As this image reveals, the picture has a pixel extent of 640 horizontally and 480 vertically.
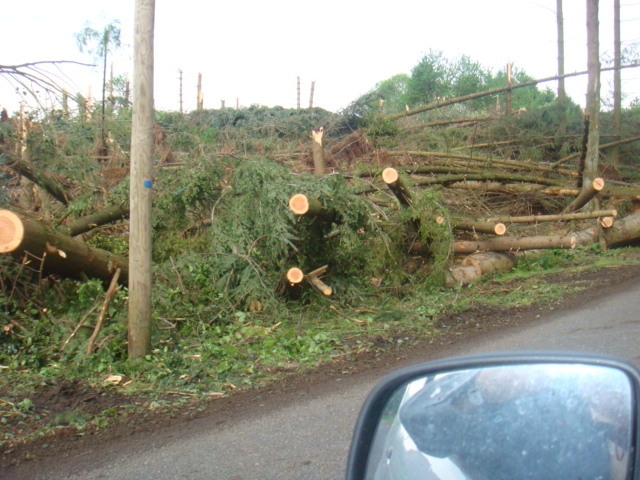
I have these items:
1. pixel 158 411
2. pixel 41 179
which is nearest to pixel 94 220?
pixel 41 179

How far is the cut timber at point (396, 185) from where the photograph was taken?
9.27m

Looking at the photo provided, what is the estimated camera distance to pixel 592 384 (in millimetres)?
1824

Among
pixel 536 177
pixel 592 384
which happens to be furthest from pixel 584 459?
pixel 536 177

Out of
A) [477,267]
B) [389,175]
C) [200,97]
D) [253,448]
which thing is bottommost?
[253,448]

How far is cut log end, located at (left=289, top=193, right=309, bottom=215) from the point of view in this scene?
8000mm

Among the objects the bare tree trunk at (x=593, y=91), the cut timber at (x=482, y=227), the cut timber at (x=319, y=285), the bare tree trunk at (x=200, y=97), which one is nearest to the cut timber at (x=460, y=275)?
the cut timber at (x=482, y=227)

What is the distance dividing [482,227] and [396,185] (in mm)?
2661

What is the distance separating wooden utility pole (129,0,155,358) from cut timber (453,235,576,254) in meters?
6.12

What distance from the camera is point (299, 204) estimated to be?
8008 mm

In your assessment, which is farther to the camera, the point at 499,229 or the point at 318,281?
the point at 499,229

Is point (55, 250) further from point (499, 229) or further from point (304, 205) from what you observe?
point (499, 229)

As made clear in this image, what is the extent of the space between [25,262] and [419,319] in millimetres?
4468

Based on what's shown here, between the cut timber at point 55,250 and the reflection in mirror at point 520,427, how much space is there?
532 centimetres

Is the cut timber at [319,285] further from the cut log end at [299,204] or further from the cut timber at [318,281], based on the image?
the cut log end at [299,204]
